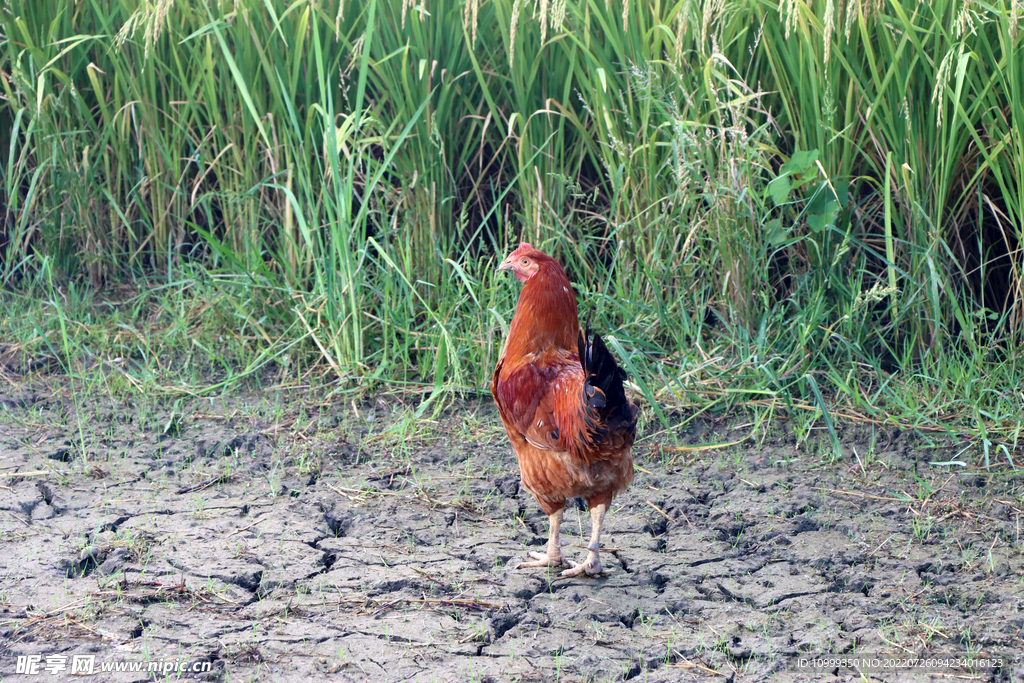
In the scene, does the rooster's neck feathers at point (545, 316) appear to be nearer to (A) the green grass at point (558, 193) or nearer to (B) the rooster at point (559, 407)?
(B) the rooster at point (559, 407)

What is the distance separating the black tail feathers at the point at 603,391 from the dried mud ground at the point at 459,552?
535 millimetres

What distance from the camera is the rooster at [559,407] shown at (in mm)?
2334

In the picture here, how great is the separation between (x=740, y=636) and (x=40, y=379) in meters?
3.35

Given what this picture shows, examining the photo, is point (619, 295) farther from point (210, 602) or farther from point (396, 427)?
point (210, 602)

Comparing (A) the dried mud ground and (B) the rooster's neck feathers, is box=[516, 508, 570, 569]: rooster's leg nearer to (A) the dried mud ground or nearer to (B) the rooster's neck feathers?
(A) the dried mud ground

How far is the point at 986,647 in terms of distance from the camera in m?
2.19

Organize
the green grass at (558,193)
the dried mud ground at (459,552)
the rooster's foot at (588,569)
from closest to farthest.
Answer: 1. the dried mud ground at (459,552)
2. the rooster's foot at (588,569)
3. the green grass at (558,193)

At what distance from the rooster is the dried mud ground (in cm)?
25

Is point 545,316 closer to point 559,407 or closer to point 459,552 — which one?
point 559,407

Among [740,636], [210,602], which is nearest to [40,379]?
[210,602]

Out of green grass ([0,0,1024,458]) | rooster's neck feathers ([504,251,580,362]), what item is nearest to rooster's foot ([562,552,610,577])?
rooster's neck feathers ([504,251,580,362])

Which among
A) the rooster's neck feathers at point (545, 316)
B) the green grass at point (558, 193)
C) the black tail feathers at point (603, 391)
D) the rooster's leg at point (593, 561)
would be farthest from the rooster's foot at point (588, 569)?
the green grass at point (558, 193)

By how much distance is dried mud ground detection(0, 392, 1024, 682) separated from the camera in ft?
7.18

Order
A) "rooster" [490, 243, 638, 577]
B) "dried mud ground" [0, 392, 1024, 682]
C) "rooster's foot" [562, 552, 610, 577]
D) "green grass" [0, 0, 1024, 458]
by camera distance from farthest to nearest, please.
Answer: "green grass" [0, 0, 1024, 458] → "rooster's foot" [562, 552, 610, 577] → "rooster" [490, 243, 638, 577] → "dried mud ground" [0, 392, 1024, 682]
